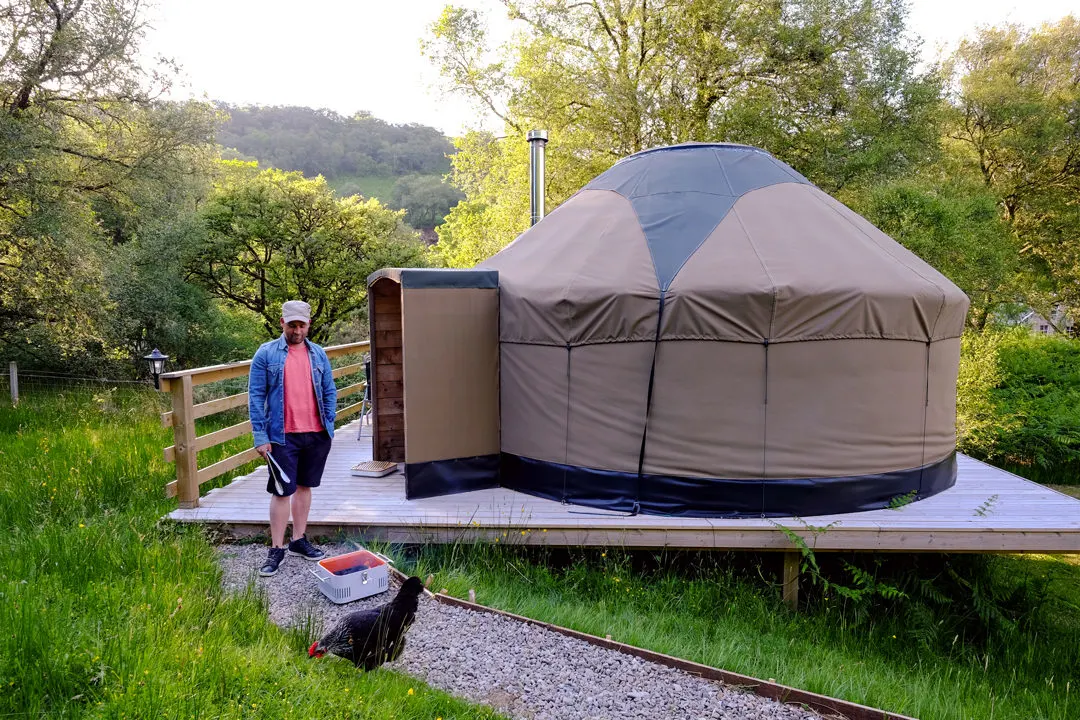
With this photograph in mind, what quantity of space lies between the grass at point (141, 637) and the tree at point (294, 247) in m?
7.80

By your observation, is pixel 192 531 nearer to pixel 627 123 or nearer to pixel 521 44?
pixel 627 123

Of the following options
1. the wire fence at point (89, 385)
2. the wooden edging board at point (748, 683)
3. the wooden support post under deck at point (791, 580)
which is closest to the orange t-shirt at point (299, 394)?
the wooden edging board at point (748, 683)

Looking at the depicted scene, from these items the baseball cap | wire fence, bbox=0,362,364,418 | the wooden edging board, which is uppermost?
the baseball cap

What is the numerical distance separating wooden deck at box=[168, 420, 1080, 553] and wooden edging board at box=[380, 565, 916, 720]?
3.30 ft

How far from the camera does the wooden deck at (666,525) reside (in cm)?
404

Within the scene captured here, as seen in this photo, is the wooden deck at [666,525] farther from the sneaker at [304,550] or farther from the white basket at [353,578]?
the white basket at [353,578]

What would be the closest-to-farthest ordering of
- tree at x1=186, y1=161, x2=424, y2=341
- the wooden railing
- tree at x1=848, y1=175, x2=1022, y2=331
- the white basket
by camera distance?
the white basket, the wooden railing, tree at x1=848, y1=175, x2=1022, y2=331, tree at x1=186, y1=161, x2=424, y2=341

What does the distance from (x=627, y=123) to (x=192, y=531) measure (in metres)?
9.82

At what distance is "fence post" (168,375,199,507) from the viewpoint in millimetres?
4004

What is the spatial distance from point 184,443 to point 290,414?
1183mm

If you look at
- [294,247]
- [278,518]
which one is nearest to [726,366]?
[278,518]

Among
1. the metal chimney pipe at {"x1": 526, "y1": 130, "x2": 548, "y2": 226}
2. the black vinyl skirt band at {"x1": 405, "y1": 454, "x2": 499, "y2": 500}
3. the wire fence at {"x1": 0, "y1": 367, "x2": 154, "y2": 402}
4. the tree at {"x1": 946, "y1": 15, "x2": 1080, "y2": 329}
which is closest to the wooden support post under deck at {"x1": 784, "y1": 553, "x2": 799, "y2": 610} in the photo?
the black vinyl skirt band at {"x1": 405, "y1": 454, "x2": 499, "y2": 500}

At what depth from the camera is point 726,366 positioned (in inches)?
166

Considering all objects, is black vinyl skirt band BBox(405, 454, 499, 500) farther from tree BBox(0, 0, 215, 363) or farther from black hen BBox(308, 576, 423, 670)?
tree BBox(0, 0, 215, 363)
